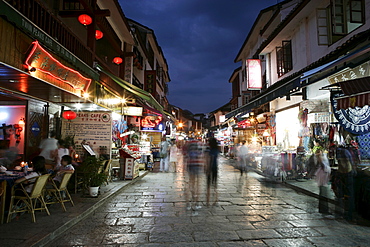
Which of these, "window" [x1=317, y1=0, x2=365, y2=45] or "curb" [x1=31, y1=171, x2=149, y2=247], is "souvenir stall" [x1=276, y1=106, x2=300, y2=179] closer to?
"window" [x1=317, y1=0, x2=365, y2=45]

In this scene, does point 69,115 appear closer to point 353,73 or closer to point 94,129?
point 94,129

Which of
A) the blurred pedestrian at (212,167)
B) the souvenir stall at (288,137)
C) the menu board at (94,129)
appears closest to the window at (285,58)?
the souvenir stall at (288,137)

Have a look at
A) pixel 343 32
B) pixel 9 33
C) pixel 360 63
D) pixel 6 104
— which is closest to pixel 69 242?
pixel 9 33

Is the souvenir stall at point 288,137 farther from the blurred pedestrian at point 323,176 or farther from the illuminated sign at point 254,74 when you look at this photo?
the blurred pedestrian at point 323,176

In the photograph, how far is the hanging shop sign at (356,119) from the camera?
741 centimetres

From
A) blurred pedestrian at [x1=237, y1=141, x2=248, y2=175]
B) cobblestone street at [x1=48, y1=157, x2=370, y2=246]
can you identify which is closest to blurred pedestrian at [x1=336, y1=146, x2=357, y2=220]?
cobblestone street at [x1=48, y1=157, x2=370, y2=246]

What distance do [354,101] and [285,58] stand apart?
1042cm

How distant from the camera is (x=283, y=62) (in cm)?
1628

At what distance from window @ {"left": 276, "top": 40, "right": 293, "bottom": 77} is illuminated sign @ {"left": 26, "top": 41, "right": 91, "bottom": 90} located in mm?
12772

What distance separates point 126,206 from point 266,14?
63.5 ft

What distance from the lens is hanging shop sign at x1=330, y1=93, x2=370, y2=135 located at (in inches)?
292

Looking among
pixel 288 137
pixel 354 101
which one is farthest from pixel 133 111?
Result: pixel 354 101

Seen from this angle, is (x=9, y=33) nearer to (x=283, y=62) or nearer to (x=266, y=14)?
(x=283, y=62)

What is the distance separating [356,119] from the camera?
7676mm
